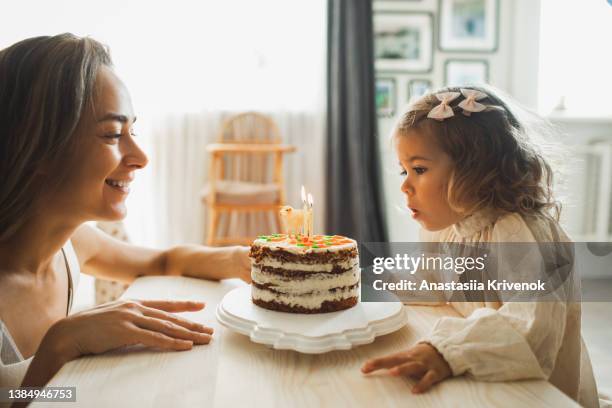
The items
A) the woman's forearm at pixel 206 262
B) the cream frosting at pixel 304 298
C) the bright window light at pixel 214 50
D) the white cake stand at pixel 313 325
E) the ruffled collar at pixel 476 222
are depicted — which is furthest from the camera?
the bright window light at pixel 214 50

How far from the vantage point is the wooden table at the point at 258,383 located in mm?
695

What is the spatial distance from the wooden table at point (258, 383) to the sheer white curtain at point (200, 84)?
3.91 meters

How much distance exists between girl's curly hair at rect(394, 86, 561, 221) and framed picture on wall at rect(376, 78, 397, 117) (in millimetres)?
3492

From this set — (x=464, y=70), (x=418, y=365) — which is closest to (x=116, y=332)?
(x=418, y=365)

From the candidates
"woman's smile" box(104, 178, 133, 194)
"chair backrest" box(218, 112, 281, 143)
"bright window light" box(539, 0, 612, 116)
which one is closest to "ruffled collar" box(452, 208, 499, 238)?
"woman's smile" box(104, 178, 133, 194)

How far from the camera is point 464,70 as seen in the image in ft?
15.5

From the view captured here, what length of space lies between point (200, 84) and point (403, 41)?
1.73 m

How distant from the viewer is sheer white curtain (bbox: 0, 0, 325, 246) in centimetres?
458

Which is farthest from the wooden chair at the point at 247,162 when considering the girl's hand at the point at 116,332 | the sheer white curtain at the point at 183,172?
the girl's hand at the point at 116,332

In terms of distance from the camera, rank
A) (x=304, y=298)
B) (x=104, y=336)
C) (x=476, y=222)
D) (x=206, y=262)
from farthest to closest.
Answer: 1. (x=206, y=262)
2. (x=476, y=222)
3. (x=304, y=298)
4. (x=104, y=336)

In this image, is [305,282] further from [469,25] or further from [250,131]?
[469,25]

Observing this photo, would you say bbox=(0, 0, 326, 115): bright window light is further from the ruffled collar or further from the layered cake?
the layered cake

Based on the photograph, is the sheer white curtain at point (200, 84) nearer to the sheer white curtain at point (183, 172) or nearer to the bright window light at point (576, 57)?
the sheer white curtain at point (183, 172)

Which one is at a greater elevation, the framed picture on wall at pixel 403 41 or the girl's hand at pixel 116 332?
the framed picture on wall at pixel 403 41
